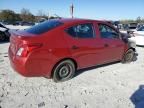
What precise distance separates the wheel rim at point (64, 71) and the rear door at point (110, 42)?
1374mm

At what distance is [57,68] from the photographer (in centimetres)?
503

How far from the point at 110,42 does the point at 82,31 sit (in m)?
1.21

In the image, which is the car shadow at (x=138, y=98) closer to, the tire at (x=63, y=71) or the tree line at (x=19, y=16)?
the tire at (x=63, y=71)

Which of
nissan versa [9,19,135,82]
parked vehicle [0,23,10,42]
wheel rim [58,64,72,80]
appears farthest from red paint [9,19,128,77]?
parked vehicle [0,23,10,42]

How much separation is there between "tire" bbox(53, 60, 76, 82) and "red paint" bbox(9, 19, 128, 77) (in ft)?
0.53

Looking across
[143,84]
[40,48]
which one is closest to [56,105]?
[40,48]

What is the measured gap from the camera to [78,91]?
4.73 metres

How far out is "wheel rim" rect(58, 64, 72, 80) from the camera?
5145 millimetres

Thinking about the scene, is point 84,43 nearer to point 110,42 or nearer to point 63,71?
point 63,71

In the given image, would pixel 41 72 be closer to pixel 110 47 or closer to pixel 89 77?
pixel 89 77

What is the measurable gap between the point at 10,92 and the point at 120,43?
389 centimetres

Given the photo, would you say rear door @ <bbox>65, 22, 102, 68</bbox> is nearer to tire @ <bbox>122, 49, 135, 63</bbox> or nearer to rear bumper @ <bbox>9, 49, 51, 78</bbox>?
rear bumper @ <bbox>9, 49, 51, 78</bbox>

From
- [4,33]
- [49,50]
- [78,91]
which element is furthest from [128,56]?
[4,33]

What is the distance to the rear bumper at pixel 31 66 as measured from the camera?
177 inches
